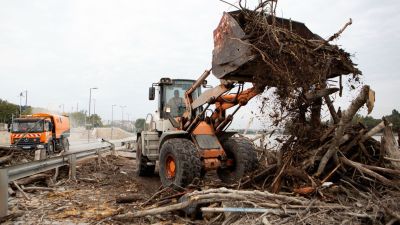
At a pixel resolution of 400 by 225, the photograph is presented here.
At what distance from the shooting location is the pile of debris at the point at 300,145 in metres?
5.08

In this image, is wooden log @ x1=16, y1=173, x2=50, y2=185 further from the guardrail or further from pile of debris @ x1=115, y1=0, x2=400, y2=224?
pile of debris @ x1=115, y1=0, x2=400, y2=224

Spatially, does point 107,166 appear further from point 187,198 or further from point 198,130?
point 187,198

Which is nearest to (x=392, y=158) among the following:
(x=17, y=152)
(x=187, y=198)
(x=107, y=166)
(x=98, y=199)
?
(x=187, y=198)

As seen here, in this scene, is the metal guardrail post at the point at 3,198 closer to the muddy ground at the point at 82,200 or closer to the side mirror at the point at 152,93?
the muddy ground at the point at 82,200

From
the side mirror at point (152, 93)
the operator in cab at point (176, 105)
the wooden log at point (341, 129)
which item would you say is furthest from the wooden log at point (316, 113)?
the side mirror at point (152, 93)

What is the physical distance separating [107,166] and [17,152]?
3506 mm

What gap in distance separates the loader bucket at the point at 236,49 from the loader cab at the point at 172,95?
374 centimetres

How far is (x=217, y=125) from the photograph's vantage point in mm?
8602

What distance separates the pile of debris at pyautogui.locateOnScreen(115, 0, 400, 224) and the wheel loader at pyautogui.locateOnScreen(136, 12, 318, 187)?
0.13ft

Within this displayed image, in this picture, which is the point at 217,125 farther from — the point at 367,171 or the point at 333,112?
the point at 367,171

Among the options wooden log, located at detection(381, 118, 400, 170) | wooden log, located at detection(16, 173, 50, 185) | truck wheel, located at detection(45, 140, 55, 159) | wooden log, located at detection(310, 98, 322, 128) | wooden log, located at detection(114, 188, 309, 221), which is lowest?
truck wheel, located at detection(45, 140, 55, 159)

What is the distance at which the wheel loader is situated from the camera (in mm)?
6248

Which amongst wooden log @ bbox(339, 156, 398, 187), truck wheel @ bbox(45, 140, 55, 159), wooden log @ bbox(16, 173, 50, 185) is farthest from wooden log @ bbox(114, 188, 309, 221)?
truck wheel @ bbox(45, 140, 55, 159)

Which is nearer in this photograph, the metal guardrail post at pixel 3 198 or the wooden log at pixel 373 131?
the metal guardrail post at pixel 3 198
